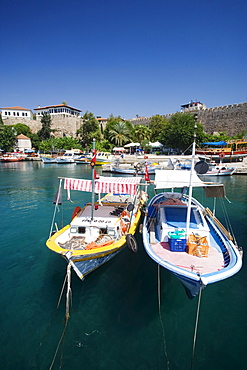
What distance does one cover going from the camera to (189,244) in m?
7.43

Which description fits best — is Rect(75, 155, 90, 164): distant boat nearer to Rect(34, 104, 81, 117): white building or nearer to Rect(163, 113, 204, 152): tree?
Rect(163, 113, 204, 152): tree

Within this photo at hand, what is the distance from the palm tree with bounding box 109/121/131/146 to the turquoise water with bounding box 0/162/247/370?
52.2m

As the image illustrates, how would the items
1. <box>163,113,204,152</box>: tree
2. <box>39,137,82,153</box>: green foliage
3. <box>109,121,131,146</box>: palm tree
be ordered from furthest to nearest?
<box>39,137,82,153</box>: green foliage → <box>109,121,131,146</box>: palm tree → <box>163,113,204,152</box>: tree

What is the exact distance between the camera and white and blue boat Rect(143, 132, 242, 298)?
6254 millimetres

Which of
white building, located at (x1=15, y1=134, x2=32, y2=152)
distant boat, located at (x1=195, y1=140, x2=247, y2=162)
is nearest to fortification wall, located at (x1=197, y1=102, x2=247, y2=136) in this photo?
distant boat, located at (x1=195, y1=140, x2=247, y2=162)

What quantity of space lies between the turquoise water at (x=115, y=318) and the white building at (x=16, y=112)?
3346 inches

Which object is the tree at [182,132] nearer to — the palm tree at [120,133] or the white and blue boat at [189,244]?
the palm tree at [120,133]

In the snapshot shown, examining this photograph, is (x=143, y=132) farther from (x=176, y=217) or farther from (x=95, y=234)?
(x=95, y=234)

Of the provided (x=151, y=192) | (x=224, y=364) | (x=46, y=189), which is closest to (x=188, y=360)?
(x=224, y=364)

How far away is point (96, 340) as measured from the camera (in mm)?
5988

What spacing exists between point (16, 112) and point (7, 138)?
2367 cm

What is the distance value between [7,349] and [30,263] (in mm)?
4262

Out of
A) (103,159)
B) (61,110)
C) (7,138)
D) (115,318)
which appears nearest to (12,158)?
(7,138)

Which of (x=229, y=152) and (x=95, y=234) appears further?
(x=229, y=152)
